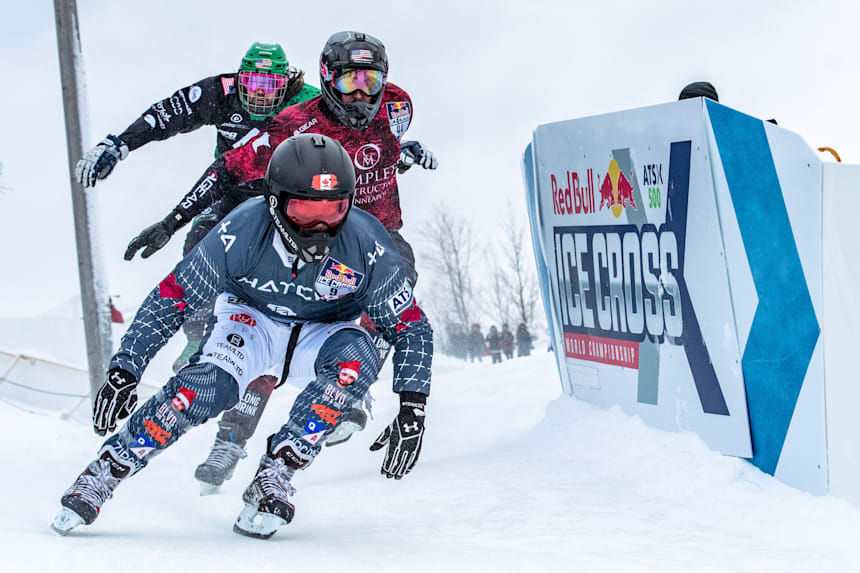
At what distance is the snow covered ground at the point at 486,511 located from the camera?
8.96ft

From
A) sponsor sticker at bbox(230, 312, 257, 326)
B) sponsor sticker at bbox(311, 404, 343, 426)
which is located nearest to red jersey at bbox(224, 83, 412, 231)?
sponsor sticker at bbox(230, 312, 257, 326)

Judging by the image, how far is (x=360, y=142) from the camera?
190 inches

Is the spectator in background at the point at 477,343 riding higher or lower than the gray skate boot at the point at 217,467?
lower

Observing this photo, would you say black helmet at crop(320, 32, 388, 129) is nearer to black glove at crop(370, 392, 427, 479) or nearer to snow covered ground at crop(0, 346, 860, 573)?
black glove at crop(370, 392, 427, 479)

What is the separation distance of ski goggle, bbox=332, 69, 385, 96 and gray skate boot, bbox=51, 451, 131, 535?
2342 millimetres

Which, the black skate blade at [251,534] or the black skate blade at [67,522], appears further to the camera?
the black skate blade at [251,534]

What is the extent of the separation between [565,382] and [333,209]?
2598 mm

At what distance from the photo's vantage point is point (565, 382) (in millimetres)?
5457

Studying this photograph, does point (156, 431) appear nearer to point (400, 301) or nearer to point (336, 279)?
point (336, 279)

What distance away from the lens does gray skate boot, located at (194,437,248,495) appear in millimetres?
4930

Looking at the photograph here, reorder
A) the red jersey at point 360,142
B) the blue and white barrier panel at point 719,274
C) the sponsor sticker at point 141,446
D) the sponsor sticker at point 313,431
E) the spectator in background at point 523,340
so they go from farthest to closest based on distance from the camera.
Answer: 1. the spectator in background at point 523,340
2. the red jersey at point 360,142
3. the blue and white barrier panel at point 719,274
4. the sponsor sticker at point 313,431
5. the sponsor sticker at point 141,446

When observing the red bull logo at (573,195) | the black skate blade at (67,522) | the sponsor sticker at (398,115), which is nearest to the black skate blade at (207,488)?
the black skate blade at (67,522)

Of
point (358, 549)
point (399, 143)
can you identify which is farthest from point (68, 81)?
point (358, 549)

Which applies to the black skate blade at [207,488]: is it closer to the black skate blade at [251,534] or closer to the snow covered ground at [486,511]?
the snow covered ground at [486,511]
